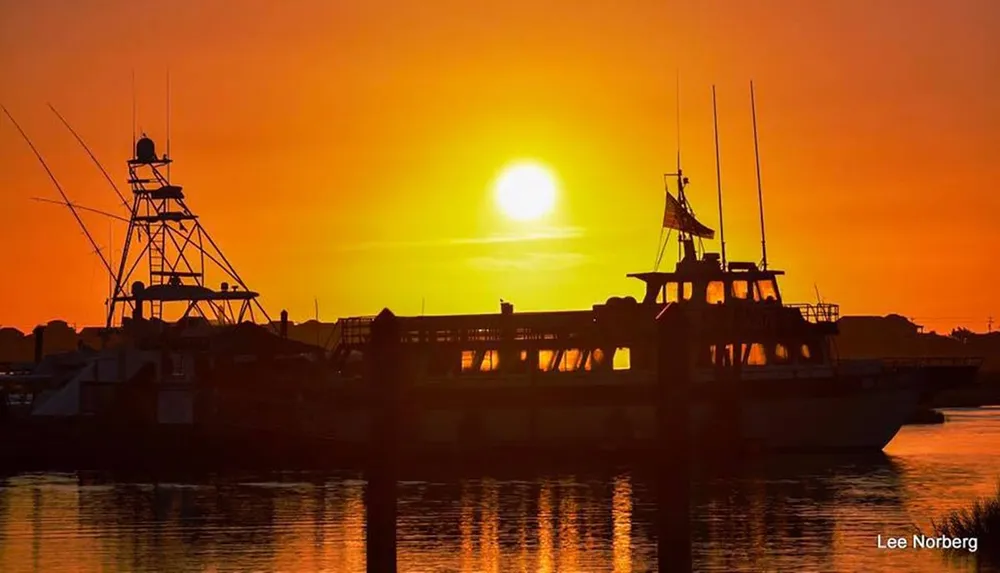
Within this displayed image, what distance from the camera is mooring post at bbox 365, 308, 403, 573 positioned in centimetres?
2720

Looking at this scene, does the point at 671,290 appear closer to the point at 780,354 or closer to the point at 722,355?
the point at 722,355

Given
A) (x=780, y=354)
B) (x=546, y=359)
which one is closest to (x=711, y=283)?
(x=780, y=354)

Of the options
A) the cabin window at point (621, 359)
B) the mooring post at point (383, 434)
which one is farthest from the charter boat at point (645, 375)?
the mooring post at point (383, 434)

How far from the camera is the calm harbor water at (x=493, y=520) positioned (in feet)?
116

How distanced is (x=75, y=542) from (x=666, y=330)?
59.4ft

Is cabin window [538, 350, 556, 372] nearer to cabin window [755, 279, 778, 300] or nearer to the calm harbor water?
the calm harbor water

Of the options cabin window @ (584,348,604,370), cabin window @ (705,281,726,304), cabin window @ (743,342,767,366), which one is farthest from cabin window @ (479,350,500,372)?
cabin window @ (743,342,767,366)

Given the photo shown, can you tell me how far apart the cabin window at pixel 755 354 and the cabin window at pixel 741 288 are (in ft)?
6.98

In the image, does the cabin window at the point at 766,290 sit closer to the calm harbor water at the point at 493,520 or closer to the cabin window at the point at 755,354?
the cabin window at the point at 755,354

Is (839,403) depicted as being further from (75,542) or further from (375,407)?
(375,407)

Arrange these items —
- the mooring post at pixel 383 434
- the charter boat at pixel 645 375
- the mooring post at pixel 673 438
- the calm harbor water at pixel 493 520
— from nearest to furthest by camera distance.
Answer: the mooring post at pixel 673 438, the mooring post at pixel 383 434, the calm harbor water at pixel 493 520, the charter boat at pixel 645 375

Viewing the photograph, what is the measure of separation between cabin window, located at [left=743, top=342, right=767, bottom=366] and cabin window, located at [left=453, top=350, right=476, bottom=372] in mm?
9734

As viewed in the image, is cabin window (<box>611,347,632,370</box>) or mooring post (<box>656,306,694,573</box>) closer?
mooring post (<box>656,306,694,573</box>)

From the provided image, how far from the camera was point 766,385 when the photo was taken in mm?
58469
